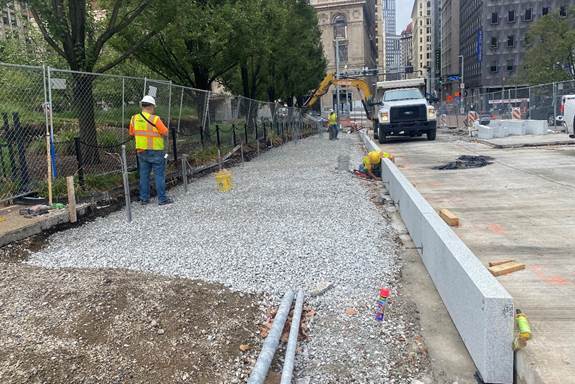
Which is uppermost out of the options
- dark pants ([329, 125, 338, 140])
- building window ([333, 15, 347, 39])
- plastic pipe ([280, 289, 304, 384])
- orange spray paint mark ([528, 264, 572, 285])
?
building window ([333, 15, 347, 39])

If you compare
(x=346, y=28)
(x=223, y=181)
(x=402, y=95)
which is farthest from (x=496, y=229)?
(x=346, y=28)

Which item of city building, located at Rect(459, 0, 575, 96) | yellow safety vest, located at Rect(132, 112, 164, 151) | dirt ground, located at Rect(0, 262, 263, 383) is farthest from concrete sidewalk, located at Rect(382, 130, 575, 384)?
city building, located at Rect(459, 0, 575, 96)

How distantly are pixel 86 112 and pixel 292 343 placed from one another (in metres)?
8.13

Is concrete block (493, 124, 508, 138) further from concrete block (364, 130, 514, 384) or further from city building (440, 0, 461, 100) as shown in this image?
city building (440, 0, 461, 100)

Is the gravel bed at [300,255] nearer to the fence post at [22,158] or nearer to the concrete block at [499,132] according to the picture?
the fence post at [22,158]

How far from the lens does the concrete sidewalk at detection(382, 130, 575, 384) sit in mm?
3312

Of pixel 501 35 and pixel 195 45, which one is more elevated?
pixel 501 35

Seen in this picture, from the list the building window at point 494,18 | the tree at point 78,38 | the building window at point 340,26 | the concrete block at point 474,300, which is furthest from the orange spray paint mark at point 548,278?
the building window at point 340,26

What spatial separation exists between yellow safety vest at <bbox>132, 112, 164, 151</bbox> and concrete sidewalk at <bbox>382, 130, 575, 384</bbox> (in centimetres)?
504

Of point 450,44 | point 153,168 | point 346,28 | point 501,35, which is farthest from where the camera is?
point 450,44

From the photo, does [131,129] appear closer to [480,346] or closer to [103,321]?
[103,321]

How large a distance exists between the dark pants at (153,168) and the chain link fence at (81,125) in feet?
2.20

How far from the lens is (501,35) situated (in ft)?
242

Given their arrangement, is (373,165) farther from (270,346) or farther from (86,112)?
(270,346)
